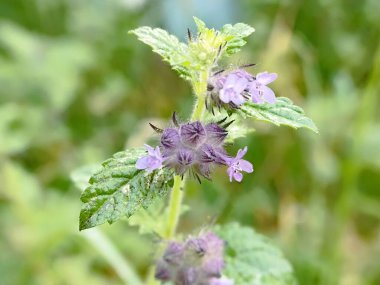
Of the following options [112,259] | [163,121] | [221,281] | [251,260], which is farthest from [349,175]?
[221,281]

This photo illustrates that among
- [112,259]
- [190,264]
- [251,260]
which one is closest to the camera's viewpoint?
[190,264]

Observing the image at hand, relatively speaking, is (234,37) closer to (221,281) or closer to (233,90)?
(233,90)

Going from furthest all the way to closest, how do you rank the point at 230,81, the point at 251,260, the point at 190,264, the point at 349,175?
the point at 349,175
the point at 251,260
the point at 190,264
the point at 230,81

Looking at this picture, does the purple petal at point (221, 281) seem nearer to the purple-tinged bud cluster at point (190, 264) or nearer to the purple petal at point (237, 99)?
the purple-tinged bud cluster at point (190, 264)

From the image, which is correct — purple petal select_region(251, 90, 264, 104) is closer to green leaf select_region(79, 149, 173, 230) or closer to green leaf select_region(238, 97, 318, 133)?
green leaf select_region(238, 97, 318, 133)

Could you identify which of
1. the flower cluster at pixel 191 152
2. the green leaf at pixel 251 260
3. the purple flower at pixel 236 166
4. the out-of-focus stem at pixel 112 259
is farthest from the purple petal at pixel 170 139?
the out-of-focus stem at pixel 112 259

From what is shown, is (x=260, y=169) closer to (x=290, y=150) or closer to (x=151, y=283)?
(x=290, y=150)
